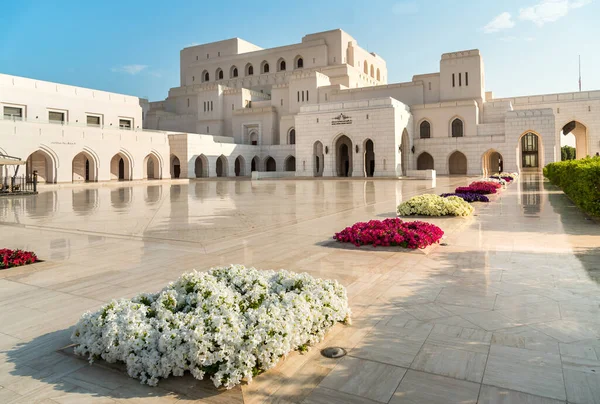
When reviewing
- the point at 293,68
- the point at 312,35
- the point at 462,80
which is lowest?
the point at 462,80

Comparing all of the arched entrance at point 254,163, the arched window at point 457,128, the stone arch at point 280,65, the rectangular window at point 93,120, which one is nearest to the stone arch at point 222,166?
the arched entrance at point 254,163

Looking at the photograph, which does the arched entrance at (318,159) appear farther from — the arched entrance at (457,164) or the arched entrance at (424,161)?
the arched entrance at (457,164)

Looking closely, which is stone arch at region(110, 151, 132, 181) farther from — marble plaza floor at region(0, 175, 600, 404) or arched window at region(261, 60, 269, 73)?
marble plaza floor at region(0, 175, 600, 404)

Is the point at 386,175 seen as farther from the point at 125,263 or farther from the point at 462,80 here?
the point at 125,263

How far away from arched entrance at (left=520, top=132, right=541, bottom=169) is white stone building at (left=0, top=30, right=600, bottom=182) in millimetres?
178

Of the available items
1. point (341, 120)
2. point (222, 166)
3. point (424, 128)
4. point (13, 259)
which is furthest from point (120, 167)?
point (13, 259)

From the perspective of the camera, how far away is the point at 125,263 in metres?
6.62

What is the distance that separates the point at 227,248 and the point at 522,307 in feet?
16.1

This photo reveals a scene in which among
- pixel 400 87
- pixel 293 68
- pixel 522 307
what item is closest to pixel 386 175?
pixel 400 87

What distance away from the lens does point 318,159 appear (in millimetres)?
45656

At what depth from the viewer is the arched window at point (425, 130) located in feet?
146

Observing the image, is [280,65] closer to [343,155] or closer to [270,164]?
[270,164]

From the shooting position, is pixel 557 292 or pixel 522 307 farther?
pixel 557 292

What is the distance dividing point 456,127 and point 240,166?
23982mm
